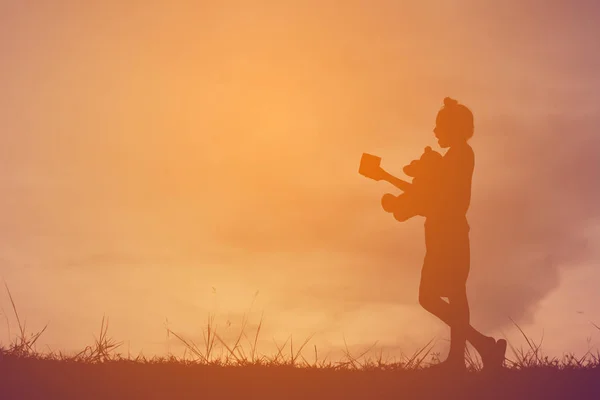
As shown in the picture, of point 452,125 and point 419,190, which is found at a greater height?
point 452,125

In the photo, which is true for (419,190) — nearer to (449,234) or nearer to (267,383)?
(449,234)

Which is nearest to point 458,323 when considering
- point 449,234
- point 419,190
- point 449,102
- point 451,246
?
point 451,246

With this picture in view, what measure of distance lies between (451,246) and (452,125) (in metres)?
1.26

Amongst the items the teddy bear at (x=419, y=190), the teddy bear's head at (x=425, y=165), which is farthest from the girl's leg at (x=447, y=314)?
the teddy bear's head at (x=425, y=165)

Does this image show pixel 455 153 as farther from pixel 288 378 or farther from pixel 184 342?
pixel 184 342

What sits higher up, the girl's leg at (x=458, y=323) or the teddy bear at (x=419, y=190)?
the teddy bear at (x=419, y=190)

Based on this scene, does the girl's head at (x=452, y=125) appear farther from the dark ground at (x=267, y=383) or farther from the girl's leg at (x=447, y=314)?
the dark ground at (x=267, y=383)

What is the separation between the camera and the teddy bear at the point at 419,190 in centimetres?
769

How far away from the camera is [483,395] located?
6.29 m

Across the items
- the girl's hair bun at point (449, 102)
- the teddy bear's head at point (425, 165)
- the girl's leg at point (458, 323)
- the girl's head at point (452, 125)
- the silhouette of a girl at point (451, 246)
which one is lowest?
the girl's leg at point (458, 323)

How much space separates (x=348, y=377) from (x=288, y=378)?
1.79 ft

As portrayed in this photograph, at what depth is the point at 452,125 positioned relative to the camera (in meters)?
7.86

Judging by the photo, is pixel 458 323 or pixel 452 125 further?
pixel 452 125

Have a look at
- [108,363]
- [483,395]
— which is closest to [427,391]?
[483,395]
